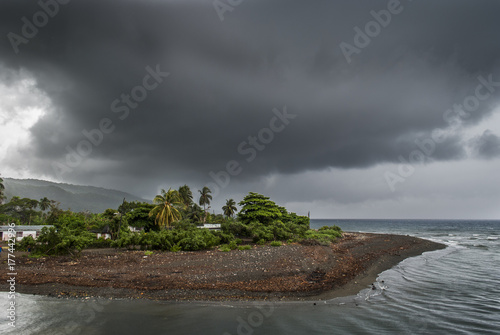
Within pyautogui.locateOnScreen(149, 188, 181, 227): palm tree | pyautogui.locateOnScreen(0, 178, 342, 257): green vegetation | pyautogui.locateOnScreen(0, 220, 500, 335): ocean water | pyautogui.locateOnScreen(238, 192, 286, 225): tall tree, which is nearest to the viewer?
pyautogui.locateOnScreen(0, 220, 500, 335): ocean water

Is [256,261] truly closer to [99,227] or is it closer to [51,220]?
[99,227]

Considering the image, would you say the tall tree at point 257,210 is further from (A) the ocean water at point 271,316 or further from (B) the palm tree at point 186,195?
(B) the palm tree at point 186,195

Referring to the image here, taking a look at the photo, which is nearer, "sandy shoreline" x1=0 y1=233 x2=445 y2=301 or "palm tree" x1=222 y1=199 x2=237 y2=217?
"sandy shoreline" x1=0 y1=233 x2=445 y2=301

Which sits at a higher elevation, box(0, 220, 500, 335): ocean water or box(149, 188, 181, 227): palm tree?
box(149, 188, 181, 227): palm tree

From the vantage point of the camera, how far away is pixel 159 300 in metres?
15.0

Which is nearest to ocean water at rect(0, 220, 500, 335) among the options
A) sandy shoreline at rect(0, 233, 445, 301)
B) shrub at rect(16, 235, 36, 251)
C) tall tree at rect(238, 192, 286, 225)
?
sandy shoreline at rect(0, 233, 445, 301)

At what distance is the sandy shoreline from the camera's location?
16.0 metres

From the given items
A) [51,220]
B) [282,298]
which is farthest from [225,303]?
[51,220]

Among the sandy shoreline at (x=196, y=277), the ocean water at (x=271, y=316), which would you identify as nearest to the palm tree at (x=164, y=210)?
the sandy shoreline at (x=196, y=277)

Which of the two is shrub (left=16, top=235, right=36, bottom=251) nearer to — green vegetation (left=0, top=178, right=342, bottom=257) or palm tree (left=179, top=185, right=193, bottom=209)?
green vegetation (left=0, top=178, right=342, bottom=257)

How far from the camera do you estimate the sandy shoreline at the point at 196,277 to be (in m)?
16.0

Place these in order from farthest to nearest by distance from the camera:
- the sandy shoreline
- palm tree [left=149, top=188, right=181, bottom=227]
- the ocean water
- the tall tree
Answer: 1. palm tree [left=149, top=188, right=181, bottom=227]
2. the tall tree
3. the sandy shoreline
4. the ocean water

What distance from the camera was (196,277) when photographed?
1891 centimetres

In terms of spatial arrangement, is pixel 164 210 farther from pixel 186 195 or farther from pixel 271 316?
pixel 271 316
